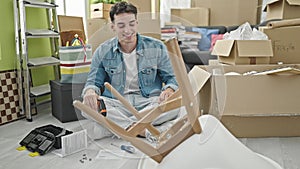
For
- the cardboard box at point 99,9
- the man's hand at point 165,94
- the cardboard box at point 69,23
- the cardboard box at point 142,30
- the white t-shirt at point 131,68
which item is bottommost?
the man's hand at point 165,94

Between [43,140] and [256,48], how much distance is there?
4.45ft

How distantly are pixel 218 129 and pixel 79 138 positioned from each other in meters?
0.80

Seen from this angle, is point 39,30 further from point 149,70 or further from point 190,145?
point 190,145

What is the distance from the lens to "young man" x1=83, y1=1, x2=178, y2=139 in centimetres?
79

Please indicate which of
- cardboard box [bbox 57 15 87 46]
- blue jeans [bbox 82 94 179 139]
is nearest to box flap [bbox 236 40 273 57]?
blue jeans [bbox 82 94 179 139]

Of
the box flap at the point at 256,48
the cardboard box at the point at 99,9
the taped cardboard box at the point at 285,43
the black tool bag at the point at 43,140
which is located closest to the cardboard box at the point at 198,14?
the cardboard box at the point at 99,9

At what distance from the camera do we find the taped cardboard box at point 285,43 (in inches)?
72.1

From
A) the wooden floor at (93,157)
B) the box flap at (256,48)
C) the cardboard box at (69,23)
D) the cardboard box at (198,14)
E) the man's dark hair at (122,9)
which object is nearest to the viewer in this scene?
the man's dark hair at (122,9)

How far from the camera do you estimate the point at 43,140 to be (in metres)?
1.52

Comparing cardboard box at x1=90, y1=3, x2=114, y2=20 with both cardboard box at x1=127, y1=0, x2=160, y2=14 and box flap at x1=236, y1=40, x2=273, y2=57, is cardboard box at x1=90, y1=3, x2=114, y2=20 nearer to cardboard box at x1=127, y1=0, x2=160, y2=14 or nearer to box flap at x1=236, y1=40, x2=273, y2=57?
cardboard box at x1=127, y1=0, x2=160, y2=14

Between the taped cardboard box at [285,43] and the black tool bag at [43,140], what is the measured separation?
1421 mm

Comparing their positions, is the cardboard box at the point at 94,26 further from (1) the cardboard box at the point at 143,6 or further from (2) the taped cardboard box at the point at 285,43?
(2) the taped cardboard box at the point at 285,43

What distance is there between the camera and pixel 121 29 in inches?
30.8

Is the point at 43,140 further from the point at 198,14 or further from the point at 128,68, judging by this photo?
→ the point at 198,14
